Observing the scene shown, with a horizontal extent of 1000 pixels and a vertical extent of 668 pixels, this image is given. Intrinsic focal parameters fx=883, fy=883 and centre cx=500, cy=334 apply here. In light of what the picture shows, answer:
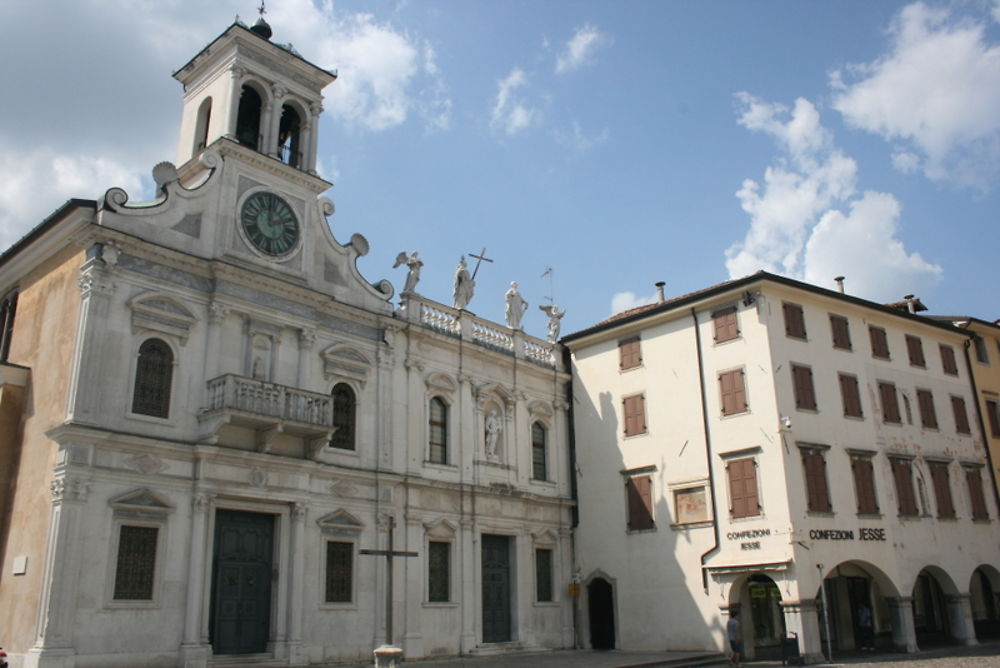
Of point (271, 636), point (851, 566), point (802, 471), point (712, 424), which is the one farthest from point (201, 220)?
point (851, 566)

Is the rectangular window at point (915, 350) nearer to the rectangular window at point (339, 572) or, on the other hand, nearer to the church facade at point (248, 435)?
the church facade at point (248, 435)

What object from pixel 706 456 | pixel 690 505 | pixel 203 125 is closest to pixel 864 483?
pixel 706 456

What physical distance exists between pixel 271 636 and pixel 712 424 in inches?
587

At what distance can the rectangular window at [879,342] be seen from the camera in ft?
102

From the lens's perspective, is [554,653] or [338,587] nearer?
[338,587]

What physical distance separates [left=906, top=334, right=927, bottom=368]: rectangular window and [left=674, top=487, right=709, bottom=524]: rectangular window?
10.3 meters

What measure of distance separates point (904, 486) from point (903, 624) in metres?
4.47

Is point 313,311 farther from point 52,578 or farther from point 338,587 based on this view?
point 52,578

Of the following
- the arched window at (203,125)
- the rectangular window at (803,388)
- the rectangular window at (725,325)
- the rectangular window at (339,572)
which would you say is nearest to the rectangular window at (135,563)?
the rectangular window at (339,572)

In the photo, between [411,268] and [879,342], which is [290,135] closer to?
[411,268]

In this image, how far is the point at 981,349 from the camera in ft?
118

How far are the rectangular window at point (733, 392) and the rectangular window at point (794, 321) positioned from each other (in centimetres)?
214

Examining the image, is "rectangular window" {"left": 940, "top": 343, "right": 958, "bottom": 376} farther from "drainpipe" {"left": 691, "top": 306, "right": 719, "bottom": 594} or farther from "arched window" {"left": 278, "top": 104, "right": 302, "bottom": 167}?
"arched window" {"left": 278, "top": 104, "right": 302, "bottom": 167}

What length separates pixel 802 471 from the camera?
2669 cm
